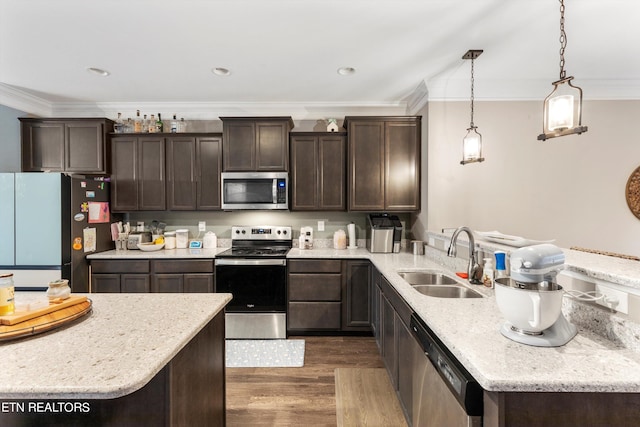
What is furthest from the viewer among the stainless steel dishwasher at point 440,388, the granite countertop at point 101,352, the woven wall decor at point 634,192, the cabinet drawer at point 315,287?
the cabinet drawer at point 315,287

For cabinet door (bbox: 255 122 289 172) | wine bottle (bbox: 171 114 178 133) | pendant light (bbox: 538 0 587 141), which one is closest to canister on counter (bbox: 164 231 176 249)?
wine bottle (bbox: 171 114 178 133)

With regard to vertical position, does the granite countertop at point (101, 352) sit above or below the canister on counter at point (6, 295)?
below

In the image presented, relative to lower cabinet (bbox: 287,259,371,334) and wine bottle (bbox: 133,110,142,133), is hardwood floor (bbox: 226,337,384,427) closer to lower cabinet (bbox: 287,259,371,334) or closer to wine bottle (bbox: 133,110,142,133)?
lower cabinet (bbox: 287,259,371,334)

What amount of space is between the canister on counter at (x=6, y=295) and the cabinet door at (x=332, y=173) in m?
2.61

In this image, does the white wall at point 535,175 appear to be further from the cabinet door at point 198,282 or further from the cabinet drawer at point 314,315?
the cabinet door at point 198,282

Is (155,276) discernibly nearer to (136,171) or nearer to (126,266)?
(126,266)

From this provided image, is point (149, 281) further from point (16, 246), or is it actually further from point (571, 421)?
point (571, 421)

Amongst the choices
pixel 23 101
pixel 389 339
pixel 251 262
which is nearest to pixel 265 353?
pixel 251 262

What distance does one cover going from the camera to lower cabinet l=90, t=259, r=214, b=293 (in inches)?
122

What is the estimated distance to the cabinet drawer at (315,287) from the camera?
3.10 metres

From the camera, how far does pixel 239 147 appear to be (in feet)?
11.0

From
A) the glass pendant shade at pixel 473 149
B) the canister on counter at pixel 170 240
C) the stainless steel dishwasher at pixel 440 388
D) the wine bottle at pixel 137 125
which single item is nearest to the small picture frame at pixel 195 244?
the canister on counter at pixel 170 240

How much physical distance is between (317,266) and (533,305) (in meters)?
2.24

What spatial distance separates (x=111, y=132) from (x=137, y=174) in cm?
60
